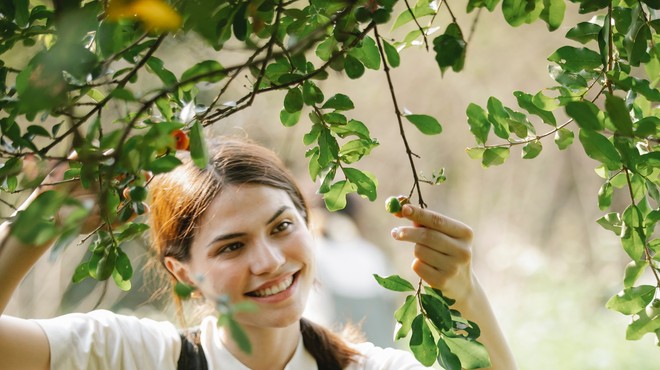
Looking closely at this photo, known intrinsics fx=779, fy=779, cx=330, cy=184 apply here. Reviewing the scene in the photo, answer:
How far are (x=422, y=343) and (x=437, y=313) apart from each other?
3cm

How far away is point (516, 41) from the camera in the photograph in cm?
488

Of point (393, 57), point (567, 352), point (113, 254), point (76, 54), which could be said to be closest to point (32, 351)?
point (113, 254)

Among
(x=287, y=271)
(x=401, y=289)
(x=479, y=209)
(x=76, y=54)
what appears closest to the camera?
(x=76, y=54)

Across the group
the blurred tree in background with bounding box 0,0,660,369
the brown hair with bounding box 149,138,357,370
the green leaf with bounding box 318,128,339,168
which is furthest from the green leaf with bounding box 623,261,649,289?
the brown hair with bounding box 149,138,357,370

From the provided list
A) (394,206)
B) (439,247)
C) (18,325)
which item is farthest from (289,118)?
(18,325)

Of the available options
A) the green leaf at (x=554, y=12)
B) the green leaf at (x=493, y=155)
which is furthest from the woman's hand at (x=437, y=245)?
the green leaf at (x=554, y=12)

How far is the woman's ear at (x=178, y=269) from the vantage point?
1496mm

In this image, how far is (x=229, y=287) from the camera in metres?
1.35

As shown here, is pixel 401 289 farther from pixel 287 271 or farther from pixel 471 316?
pixel 287 271

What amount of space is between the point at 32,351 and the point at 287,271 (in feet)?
1.44

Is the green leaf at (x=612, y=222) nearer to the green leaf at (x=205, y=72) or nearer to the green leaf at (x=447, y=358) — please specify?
the green leaf at (x=447, y=358)

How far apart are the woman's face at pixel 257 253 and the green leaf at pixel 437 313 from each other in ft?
1.99

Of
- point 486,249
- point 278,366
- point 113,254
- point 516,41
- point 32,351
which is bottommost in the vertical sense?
point 32,351

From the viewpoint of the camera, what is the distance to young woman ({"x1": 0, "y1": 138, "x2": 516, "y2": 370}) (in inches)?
→ 48.2
